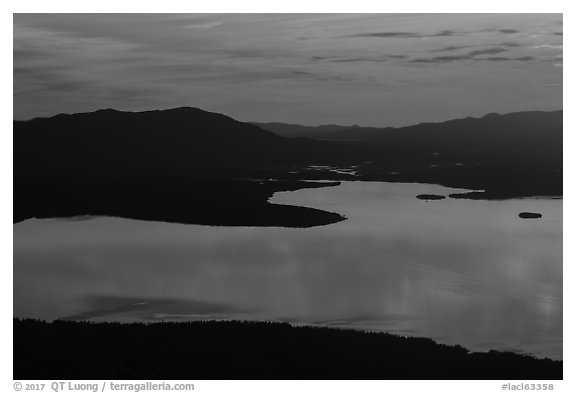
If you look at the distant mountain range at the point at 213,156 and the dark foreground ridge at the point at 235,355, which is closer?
the dark foreground ridge at the point at 235,355

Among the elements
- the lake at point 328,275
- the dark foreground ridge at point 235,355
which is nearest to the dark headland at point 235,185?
the dark foreground ridge at point 235,355

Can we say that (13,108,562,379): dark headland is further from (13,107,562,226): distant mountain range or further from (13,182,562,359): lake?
(13,182,562,359): lake

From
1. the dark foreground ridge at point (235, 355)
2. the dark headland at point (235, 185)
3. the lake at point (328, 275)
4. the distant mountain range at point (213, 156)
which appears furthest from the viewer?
the distant mountain range at point (213, 156)

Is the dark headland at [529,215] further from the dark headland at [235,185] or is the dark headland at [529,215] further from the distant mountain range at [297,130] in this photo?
the distant mountain range at [297,130]

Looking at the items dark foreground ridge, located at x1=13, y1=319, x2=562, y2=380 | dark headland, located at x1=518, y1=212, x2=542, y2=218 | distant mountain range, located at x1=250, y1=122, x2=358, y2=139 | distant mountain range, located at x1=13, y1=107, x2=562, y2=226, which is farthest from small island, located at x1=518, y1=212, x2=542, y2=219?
distant mountain range, located at x1=250, y1=122, x2=358, y2=139

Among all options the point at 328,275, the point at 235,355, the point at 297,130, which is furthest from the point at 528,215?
the point at 235,355
